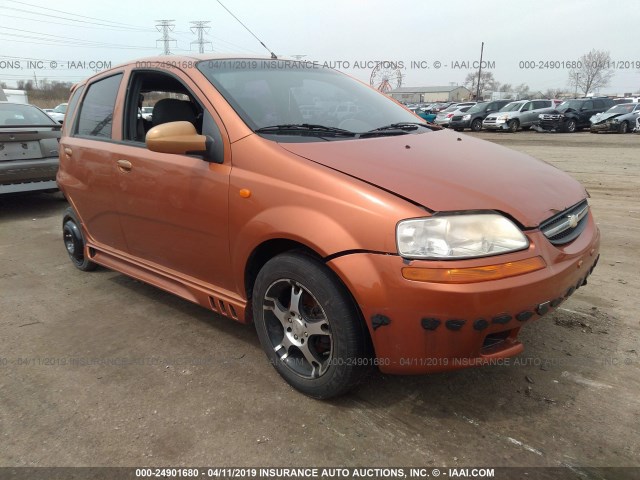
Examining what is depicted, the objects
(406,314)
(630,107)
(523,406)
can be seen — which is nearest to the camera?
(406,314)

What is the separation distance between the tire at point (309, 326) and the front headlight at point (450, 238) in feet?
1.29

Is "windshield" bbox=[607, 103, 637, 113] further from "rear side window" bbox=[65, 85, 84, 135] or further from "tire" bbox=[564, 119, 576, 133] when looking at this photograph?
"rear side window" bbox=[65, 85, 84, 135]

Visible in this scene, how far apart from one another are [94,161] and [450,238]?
8.81ft

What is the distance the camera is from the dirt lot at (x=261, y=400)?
6.80ft

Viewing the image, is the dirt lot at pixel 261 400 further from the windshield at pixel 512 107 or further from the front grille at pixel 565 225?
the windshield at pixel 512 107

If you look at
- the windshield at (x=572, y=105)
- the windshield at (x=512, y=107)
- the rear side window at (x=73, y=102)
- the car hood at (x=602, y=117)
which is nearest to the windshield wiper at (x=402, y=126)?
the rear side window at (x=73, y=102)

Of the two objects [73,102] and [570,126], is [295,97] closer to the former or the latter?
[73,102]

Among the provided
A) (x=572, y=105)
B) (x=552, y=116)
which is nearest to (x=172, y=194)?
(x=552, y=116)

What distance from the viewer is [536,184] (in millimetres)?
2385

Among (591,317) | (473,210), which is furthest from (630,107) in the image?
Answer: (473,210)

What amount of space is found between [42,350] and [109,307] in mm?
654

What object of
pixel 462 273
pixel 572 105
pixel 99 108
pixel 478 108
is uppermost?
pixel 572 105

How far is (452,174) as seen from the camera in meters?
2.24

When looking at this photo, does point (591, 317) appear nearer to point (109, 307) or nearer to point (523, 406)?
point (523, 406)
